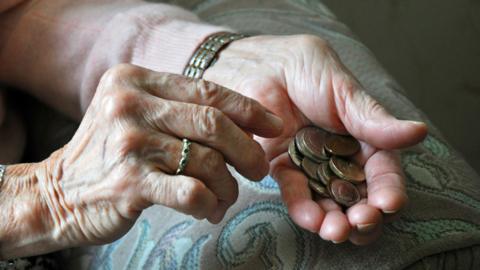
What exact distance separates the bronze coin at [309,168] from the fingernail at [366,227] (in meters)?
0.10

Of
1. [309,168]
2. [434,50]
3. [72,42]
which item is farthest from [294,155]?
[434,50]

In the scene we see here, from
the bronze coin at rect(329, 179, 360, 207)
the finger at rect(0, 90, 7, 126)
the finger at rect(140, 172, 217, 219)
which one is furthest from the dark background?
the finger at rect(140, 172, 217, 219)

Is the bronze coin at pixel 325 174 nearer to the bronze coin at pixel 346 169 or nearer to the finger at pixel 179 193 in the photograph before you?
the bronze coin at pixel 346 169

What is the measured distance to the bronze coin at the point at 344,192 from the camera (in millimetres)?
643

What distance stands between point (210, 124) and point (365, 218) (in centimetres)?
18

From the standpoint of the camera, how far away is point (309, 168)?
701 mm

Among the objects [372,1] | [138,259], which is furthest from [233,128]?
[372,1]

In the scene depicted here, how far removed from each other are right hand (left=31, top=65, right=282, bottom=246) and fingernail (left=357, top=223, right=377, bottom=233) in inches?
4.6

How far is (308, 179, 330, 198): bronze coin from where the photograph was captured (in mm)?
667

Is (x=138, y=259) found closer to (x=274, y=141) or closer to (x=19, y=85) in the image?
(x=274, y=141)

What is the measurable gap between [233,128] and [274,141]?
0.51ft

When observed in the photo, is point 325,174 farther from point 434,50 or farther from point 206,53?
point 434,50

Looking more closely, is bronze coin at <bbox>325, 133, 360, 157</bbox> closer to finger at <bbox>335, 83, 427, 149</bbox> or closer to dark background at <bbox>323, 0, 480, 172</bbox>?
finger at <bbox>335, 83, 427, 149</bbox>

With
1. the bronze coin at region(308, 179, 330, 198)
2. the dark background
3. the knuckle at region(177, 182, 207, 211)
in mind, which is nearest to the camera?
the knuckle at region(177, 182, 207, 211)
